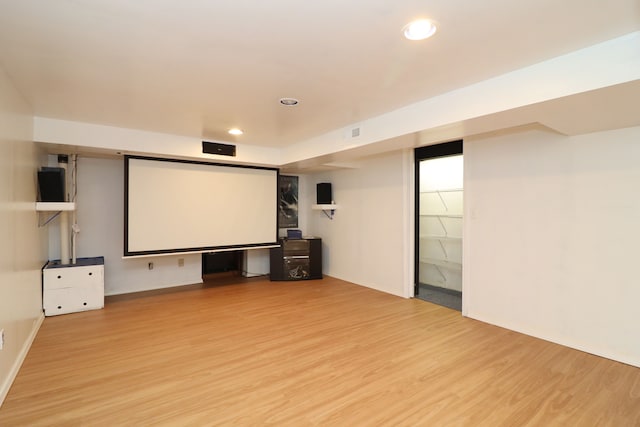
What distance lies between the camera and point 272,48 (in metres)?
2.07

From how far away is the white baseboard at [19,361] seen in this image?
7.54 feet

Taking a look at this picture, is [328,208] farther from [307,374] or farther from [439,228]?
[307,374]

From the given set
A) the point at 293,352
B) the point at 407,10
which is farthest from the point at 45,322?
the point at 407,10

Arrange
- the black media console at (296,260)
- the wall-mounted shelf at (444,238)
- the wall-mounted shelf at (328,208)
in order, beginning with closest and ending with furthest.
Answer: the wall-mounted shelf at (444,238)
the black media console at (296,260)
the wall-mounted shelf at (328,208)

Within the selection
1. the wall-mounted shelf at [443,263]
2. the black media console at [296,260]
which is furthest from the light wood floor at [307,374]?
the black media console at [296,260]

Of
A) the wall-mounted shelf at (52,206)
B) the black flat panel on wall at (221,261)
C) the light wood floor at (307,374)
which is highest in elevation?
the wall-mounted shelf at (52,206)

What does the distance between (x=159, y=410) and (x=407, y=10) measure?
293 cm

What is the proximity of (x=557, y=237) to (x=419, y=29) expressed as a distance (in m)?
2.71

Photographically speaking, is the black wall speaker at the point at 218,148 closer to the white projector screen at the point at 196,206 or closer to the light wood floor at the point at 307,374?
the white projector screen at the point at 196,206

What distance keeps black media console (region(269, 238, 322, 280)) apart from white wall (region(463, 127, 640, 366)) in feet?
9.45

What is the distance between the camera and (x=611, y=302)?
293cm

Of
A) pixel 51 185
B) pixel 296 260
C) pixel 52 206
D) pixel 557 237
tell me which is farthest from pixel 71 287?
pixel 557 237

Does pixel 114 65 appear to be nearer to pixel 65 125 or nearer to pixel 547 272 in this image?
pixel 65 125

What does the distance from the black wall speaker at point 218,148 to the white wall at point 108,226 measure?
1.54 meters
